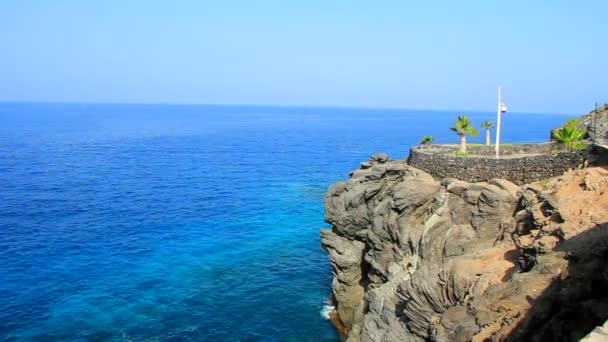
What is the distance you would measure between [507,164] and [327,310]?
2045 centimetres

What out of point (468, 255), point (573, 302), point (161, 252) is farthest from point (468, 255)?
point (161, 252)

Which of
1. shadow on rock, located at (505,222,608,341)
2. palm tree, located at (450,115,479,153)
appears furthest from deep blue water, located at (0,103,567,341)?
shadow on rock, located at (505,222,608,341)

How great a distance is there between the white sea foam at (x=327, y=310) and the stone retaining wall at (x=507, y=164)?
15.2 m

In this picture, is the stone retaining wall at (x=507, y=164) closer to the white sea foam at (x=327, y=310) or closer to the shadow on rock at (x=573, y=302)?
the shadow on rock at (x=573, y=302)

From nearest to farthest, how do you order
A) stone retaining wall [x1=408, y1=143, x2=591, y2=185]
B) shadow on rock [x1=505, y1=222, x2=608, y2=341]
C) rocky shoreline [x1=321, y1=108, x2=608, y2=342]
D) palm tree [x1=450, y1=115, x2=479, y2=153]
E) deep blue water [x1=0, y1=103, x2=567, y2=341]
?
shadow on rock [x1=505, y1=222, x2=608, y2=341] → rocky shoreline [x1=321, y1=108, x2=608, y2=342] → stone retaining wall [x1=408, y1=143, x2=591, y2=185] → deep blue water [x1=0, y1=103, x2=567, y2=341] → palm tree [x1=450, y1=115, x2=479, y2=153]

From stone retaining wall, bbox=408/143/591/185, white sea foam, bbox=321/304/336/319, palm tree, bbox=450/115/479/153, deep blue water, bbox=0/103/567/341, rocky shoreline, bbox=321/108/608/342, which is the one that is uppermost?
palm tree, bbox=450/115/479/153

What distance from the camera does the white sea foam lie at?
45219mm

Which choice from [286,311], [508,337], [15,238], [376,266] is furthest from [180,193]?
[508,337]

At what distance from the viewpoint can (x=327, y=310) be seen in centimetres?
4622

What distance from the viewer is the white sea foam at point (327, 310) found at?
1780 inches

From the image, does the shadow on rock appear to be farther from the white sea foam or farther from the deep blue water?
the white sea foam

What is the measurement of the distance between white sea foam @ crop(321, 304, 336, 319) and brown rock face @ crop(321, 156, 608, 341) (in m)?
1.61

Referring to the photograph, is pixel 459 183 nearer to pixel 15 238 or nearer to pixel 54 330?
pixel 54 330

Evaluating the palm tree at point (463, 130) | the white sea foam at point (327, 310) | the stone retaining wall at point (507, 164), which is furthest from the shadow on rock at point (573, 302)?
the white sea foam at point (327, 310)
